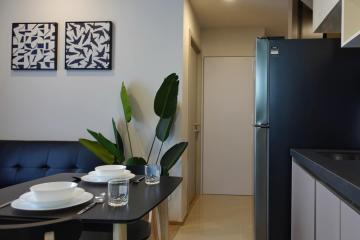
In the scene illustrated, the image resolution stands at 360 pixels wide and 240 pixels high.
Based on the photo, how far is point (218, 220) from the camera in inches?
151

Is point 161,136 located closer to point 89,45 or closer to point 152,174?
point 89,45

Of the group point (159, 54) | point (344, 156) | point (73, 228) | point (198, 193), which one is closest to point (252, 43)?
point (159, 54)

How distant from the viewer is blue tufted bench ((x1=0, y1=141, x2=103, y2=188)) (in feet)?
10.5

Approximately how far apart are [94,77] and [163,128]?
99 cm

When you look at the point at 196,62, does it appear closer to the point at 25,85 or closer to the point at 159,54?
the point at 159,54

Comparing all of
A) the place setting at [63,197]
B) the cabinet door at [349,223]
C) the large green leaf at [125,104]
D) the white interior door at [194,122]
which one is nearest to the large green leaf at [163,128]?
the large green leaf at [125,104]

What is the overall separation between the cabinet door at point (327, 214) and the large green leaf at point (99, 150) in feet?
6.77

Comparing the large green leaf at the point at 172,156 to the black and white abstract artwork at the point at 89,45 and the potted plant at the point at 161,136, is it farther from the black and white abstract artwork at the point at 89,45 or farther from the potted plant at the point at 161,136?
the black and white abstract artwork at the point at 89,45

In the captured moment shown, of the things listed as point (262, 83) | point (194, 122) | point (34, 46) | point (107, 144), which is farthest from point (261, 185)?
point (34, 46)

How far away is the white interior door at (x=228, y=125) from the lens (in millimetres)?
5129

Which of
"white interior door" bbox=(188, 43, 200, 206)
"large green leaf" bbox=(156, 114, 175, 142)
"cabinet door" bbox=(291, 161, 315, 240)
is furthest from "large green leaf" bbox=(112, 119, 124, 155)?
"cabinet door" bbox=(291, 161, 315, 240)

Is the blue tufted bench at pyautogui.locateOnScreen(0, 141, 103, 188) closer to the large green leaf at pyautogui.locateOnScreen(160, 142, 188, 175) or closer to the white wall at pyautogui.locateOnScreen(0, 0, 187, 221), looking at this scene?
the white wall at pyautogui.locateOnScreen(0, 0, 187, 221)

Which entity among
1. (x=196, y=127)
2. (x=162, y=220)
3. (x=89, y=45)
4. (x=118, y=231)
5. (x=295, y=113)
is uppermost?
(x=89, y=45)

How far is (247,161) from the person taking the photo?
5.12 m
